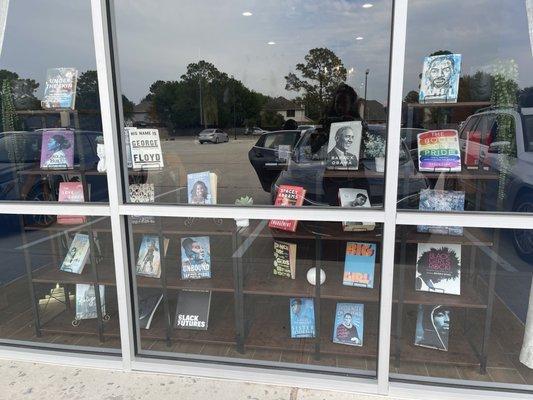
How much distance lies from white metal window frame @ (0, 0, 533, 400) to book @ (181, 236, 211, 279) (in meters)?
0.41

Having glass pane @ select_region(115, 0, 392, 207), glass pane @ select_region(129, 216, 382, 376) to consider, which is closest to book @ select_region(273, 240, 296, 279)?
glass pane @ select_region(129, 216, 382, 376)

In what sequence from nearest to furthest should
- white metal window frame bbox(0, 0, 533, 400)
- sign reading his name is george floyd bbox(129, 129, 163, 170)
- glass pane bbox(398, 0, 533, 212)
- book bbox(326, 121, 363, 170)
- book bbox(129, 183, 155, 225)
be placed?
white metal window frame bbox(0, 0, 533, 400) < glass pane bbox(398, 0, 533, 212) < book bbox(129, 183, 155, 225) < sign reading his name is george floyd bbox(129, 129, 163, 170) < book bbox(326, 121, 363, 170)

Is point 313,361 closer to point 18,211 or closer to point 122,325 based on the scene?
point 122,325

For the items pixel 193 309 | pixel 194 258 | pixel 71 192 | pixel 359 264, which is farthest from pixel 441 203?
pixel 71 192

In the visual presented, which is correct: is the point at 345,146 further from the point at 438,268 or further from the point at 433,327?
the point at 433,327

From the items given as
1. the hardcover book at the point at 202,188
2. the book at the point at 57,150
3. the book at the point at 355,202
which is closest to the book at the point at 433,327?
the book at the point at 355,202

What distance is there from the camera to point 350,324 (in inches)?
94.0

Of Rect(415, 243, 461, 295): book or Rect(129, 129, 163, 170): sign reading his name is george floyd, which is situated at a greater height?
Rect(129, 129, 163, 170): sign reading his name is george floyd

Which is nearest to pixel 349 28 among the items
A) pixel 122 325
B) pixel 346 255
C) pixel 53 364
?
pixel 346 255

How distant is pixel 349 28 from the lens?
3367 millimetres

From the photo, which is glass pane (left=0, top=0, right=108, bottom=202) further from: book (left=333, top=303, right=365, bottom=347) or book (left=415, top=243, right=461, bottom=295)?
book (left=415, top=243, right=461, bottom=295)

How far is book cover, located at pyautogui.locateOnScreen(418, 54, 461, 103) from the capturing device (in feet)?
7.11

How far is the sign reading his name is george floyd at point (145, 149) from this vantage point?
253 cm

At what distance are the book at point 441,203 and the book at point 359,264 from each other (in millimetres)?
324
